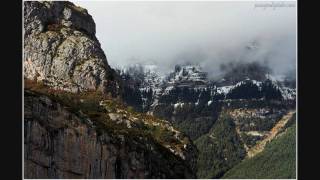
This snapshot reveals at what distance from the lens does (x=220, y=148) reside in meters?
165

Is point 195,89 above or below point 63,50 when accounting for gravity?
below

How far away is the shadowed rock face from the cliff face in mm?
9688

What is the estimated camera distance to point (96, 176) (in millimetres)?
48625

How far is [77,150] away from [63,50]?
15.2 meters

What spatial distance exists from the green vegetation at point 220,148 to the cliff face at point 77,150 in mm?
69774

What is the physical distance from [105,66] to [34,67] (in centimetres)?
688

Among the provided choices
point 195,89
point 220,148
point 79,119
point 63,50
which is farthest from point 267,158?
point 79,119

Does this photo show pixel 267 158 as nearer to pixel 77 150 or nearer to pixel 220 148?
pixel 220 148

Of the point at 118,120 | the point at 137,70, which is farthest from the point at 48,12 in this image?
the point at 137,70

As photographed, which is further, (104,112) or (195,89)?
(195,89)

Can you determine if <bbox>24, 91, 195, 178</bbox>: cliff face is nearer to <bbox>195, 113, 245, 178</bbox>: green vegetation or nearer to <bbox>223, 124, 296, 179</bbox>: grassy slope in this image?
<bbox>223, 124, 296, 179</bbox>: grassy slope

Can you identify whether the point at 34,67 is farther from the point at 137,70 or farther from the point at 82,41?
the point at 137,70

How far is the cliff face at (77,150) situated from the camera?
48875 millimetres

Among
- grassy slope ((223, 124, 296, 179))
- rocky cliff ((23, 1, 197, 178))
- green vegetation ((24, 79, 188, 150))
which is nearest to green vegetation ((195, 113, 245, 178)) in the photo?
grassy slope ((223, 124, 296, 179))
